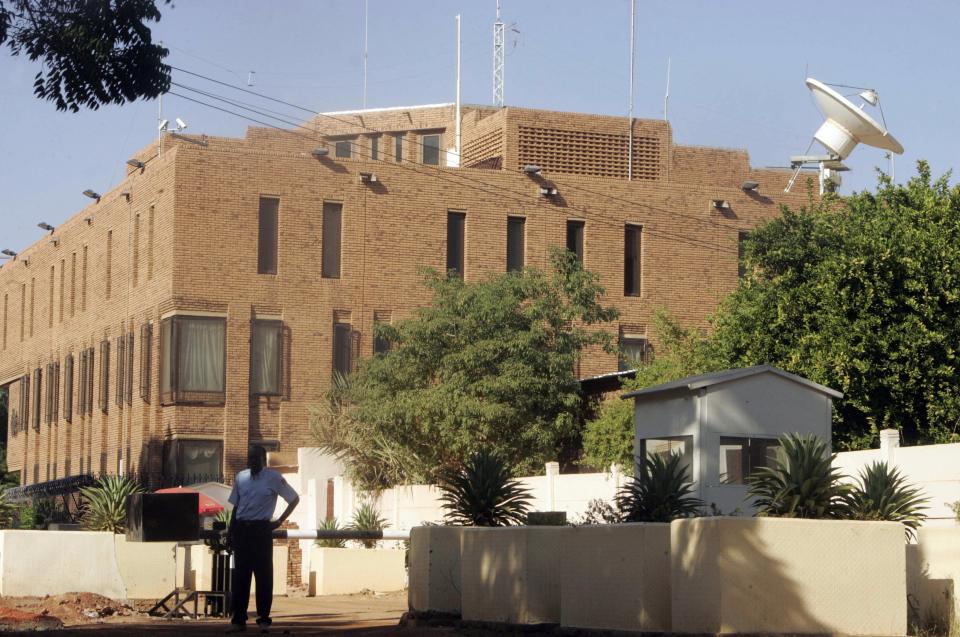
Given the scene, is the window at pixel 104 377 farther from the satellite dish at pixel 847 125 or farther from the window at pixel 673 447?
the window at pixel 673 447

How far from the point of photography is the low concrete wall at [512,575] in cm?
1430

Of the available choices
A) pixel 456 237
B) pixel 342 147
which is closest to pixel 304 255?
pixel 456 237

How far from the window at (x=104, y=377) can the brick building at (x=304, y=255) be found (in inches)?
4.9

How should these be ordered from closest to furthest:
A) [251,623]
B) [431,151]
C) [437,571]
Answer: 1. [437,571]
2. [251,623]
3. [431,151]

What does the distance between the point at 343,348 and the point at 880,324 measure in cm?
2079

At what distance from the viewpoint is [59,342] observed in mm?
58469

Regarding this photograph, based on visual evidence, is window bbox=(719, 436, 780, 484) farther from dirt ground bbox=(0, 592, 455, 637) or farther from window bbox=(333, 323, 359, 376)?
window bbox=(333, 323, 359, 376)

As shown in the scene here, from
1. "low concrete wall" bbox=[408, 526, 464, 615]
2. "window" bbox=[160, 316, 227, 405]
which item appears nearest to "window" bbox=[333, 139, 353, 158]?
"window" bbox=[160, 316, 227, 405]

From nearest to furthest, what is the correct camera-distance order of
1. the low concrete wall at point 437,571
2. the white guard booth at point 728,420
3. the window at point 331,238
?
the low concrete wall at point 437,571
the white guard booth at point 728,420
the window at point 331,238

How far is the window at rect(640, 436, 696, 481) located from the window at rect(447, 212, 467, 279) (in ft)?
91.4

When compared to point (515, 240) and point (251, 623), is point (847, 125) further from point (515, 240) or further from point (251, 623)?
point (251, 623)

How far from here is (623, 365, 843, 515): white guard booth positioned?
62.3 feet

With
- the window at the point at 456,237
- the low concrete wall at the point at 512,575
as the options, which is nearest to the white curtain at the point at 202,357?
the window at the point at 456,237

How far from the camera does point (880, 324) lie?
29594 mm
